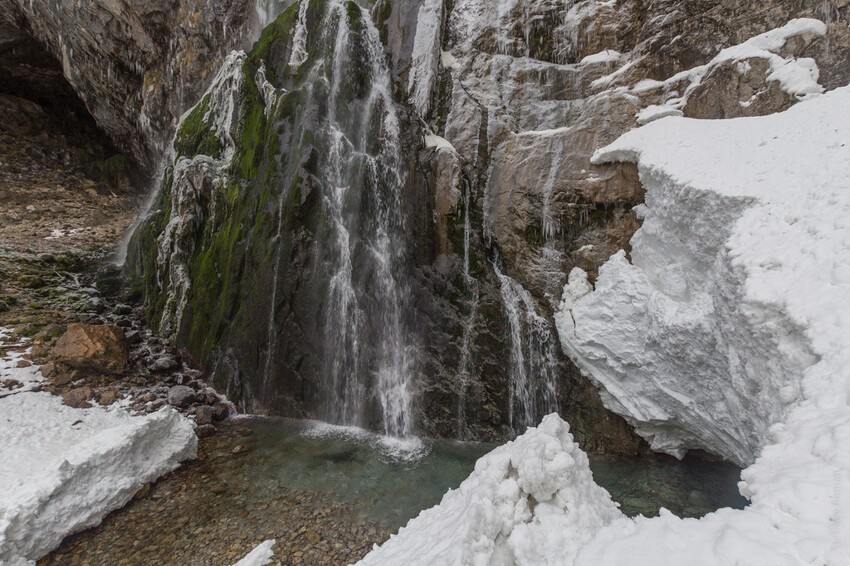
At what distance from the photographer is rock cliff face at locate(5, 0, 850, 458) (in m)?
9.87

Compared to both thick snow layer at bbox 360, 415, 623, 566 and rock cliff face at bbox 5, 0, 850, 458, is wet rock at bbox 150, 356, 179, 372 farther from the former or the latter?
thick snow layer at bbox 360, 415, 623, 566

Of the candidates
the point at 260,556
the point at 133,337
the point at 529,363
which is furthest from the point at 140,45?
the point at 260,556

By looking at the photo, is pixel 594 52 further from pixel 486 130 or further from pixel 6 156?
pixel 6 156

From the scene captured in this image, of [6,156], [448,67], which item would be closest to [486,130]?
[448,67]

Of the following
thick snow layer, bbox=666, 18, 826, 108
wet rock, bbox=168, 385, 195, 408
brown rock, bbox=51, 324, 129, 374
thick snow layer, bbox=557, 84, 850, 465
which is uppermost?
thick snow layer, bbox=666, 18, 826, 108

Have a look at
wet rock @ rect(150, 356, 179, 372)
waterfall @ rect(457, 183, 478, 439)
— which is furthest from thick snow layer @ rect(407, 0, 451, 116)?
wet rock @ rect(150, 356, 179, 372)

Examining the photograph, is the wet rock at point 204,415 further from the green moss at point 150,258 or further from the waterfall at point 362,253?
the green moss at point 150,258

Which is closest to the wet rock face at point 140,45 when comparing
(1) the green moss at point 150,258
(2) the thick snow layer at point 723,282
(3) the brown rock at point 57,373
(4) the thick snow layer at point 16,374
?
(1) the green moss at point 150,258

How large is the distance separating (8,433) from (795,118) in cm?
1735

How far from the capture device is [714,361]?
727 cm

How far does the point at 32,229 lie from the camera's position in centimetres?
1994

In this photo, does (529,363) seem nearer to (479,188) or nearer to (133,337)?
(479,188)

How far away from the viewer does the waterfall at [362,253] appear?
11.0 metres

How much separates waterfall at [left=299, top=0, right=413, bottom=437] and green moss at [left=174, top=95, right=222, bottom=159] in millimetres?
6215
